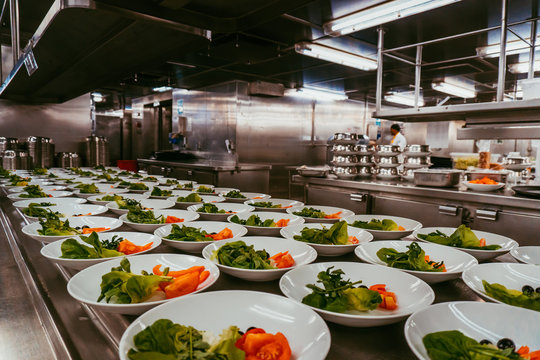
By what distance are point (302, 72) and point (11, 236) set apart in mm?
5446

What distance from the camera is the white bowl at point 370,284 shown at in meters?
0.68

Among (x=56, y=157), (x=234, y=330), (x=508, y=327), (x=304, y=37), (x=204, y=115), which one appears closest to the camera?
(x=234, y=330)

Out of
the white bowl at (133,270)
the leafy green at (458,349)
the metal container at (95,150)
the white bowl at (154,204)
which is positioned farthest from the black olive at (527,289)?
the metal container at (95,150)

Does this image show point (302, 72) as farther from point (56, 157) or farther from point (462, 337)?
point (462, 337)

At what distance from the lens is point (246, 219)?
5.36 feet

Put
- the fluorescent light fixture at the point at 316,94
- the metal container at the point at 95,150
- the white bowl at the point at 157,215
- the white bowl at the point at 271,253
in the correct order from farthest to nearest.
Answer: the fluorescent light fixture at the point at 316,94 → the metal container at the point at 95,150 → the white bowl at the point at 157,215 → the white bowl at the point at 271,253

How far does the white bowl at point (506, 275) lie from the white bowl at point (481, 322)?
0.21m

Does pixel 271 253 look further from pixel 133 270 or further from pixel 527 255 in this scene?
pixel 527 255

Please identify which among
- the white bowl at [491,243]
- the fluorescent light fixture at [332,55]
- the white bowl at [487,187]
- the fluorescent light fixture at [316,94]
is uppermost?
the fluorescent light fixture at [316,94]

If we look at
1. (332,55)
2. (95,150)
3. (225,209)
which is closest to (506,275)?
(225,209)

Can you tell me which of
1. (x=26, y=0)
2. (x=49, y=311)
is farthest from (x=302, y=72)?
(x=49, y=311)

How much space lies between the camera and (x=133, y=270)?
1.00 metres

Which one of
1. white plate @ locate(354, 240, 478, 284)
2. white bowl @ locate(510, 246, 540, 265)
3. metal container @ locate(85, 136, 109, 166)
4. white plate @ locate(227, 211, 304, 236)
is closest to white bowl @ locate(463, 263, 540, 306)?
white plate @ locate(354, 240, 478, 284)

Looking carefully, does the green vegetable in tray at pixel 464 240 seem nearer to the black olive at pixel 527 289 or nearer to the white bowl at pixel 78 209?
the black olive at pixel 527 289
